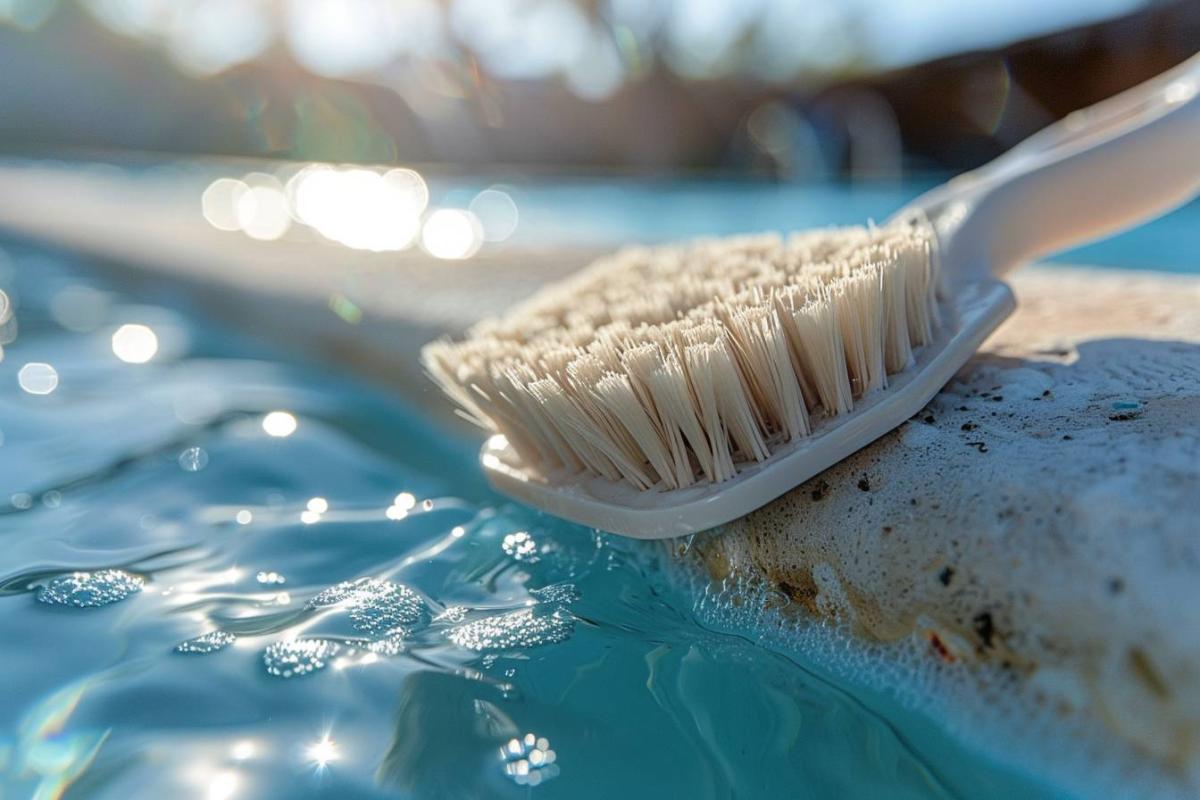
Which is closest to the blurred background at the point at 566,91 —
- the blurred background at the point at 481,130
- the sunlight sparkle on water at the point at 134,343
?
the blurred background at the point at 481,130

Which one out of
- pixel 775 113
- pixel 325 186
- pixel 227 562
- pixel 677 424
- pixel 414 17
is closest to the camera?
pixel 677 424

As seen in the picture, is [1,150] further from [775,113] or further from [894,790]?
[894,790]

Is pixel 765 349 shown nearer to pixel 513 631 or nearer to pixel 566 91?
pixel 513 631

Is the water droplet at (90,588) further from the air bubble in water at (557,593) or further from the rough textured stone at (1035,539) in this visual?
the rough textured stone at (1035,539)

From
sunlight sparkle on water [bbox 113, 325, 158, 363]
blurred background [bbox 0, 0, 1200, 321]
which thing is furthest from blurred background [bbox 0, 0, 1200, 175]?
sunlight sparkle on water [bbox 113, 325, 158, 363]

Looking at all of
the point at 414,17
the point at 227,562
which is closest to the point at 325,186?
Answer: the point at 414,17

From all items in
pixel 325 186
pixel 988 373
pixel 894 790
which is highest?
pixel 325 186
